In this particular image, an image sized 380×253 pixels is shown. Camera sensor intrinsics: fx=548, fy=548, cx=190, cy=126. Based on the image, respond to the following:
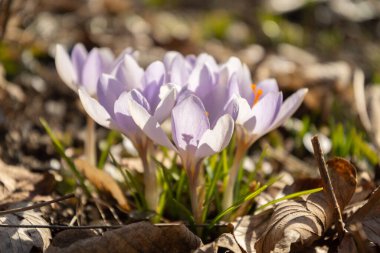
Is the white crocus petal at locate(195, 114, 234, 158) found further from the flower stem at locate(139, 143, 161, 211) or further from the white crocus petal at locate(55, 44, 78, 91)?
the white crocus petal at locate(55, 44, 78, 91)

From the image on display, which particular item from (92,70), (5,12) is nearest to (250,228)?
(92,70)

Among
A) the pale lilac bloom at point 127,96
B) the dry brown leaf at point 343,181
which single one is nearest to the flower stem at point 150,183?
the pale lilac bloom at point 127,96

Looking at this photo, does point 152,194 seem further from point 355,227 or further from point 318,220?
point 355,227

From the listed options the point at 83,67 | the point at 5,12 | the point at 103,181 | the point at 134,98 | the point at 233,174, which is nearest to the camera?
the point at 134,98

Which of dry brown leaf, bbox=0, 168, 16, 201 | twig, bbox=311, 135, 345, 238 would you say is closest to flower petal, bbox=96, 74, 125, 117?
dry brown leaf, bbox=0, 168, 16, 201

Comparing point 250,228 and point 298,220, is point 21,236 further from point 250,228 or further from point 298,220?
point 298,220

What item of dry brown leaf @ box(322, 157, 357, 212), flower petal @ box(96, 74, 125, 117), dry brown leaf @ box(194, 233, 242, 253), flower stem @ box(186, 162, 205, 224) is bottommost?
dry brown leaf @ box(194, 233, 242, 253)
